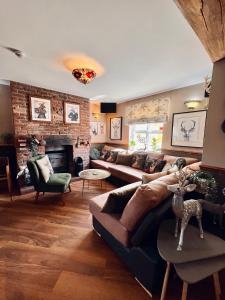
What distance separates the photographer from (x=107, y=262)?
1.59 meters

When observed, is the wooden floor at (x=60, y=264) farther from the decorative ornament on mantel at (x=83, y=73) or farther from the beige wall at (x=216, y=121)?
the decorative ornament on mantel at (x=83, y=73)

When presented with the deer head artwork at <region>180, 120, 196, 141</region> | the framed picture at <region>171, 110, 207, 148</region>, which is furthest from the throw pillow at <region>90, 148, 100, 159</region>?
the deer head artwork at <region>180, 120, 196, 141</region>

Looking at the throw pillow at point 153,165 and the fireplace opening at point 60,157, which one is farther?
the fireplace opening at point 60,157

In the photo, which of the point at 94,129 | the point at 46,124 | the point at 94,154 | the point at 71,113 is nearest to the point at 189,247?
the point at 46,124

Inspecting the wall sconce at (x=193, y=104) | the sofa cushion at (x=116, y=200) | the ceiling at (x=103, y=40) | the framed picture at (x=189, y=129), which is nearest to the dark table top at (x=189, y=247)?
the sofa cushion at (x=116, y=200)

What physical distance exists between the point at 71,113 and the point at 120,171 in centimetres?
212

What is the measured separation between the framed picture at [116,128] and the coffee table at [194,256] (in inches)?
167

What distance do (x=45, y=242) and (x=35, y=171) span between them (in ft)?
4.15

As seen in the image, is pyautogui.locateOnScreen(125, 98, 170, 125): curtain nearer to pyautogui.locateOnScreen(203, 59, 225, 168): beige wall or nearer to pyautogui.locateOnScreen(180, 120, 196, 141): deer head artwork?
pyautogui.locateOnScreen(180, 120, 196, 141): deer head artwork

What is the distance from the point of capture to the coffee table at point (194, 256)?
889 millimetres

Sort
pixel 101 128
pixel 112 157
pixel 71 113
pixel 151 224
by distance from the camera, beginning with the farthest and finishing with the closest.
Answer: pixel 101 128 < pixel 112 157 < pixel 71 113 < pixel 151 224

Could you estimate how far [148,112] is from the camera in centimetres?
→ 420

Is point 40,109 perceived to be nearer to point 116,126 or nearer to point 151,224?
point 116,126

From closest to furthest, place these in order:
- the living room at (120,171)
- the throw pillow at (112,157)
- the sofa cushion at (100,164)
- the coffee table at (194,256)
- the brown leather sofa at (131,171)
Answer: the coffee table at (194,256)
the living room at (120,171)
the brown leather sofa at (131,171)
the sofa cushion at (100,164)
the throw pillow at (112,157)
